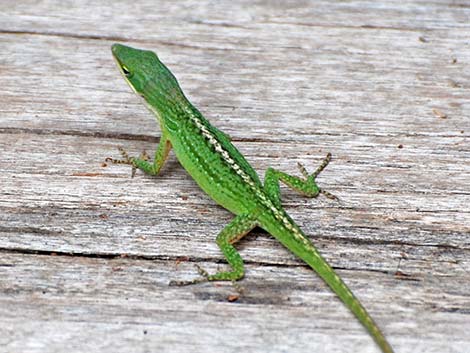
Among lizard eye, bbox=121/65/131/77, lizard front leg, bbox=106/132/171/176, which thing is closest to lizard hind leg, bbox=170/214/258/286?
lizard front leg, bbox=106/132/171/176

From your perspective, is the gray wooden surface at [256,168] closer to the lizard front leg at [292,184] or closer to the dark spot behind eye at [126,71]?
the lizard front leg at [292,184]

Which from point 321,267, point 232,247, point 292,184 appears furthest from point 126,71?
point 321,267

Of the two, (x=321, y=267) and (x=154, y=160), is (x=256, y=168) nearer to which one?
(x=154, y=160)

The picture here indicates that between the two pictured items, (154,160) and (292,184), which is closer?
(292,184)

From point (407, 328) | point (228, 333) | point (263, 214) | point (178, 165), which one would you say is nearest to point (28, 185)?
point (178, 165)

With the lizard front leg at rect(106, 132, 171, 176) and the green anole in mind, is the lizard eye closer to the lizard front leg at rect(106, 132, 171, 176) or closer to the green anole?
the green anole

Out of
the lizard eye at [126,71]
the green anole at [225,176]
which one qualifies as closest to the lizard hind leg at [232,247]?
the green anole at [225,176]
